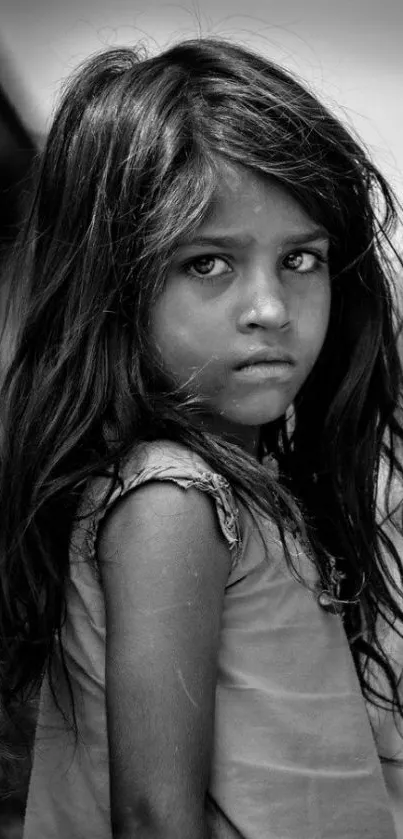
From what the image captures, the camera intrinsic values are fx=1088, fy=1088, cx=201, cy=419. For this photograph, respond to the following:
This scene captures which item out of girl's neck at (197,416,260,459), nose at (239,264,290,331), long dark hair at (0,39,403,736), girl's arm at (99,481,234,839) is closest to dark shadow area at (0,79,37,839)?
long dark hair at (0,39,403,736)

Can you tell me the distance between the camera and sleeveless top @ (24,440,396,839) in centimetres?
113

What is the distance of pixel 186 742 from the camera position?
1.04 metres

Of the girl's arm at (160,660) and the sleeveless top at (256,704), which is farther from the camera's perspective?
the sleeveless top at (256,704)

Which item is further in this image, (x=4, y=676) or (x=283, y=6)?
(x=283, y=6)

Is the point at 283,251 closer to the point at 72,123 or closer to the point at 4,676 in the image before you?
the point at 72,123

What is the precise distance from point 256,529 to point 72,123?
1.78 ft

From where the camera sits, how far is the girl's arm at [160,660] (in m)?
1.03

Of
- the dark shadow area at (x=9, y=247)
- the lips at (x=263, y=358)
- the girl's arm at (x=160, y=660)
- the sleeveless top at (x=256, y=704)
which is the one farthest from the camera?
the dark shadow area at (x=9, y=247)

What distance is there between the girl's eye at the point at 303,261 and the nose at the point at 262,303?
0.07m

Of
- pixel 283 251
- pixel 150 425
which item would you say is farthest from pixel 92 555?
pixel 283 251

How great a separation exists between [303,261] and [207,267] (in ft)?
0.46

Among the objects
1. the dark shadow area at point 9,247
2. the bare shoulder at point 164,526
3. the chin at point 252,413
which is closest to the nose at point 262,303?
the chin at point 252,413

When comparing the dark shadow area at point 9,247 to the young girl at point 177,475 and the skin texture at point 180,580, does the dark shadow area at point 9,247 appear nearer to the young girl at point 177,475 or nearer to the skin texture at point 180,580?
the young girl at point 177,475

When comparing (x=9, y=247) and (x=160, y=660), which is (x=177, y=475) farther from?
(x=9, y=247)
